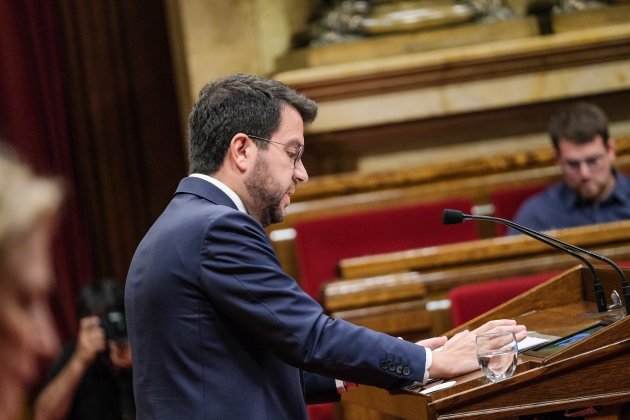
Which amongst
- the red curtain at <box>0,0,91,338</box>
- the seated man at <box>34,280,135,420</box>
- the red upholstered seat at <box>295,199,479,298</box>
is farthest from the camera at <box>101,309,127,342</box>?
the red curtain at <box>0,0,91,338</box>

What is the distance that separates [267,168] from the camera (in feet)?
6.71

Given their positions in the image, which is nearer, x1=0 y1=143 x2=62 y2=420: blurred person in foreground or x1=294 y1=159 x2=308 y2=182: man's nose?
x1=0 y1=143 x2=62 y2=420: blurred person in foreground

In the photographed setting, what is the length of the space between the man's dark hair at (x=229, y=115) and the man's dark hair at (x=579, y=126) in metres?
1.80

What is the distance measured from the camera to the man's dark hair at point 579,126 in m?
3.70

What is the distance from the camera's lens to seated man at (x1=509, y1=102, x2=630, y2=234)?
12.2ft

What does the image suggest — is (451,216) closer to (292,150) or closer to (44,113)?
(292,150)

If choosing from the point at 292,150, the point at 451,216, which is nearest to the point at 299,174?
the point at 292,150

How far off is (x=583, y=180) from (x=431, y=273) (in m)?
0.83

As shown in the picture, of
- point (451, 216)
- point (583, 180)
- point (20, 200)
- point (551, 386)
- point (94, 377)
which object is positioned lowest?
point (94, 377)

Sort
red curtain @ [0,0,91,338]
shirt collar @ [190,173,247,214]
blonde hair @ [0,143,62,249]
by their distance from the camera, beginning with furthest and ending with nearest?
1. red curtain @ [0,0,91,338]
2. shirt collar @ [190,173,247,214]
3. blonde hair @ [0,143,62,249]

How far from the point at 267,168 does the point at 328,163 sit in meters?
2.59

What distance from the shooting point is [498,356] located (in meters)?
1.84

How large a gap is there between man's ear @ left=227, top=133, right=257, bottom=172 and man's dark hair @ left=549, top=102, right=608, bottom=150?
1894mm

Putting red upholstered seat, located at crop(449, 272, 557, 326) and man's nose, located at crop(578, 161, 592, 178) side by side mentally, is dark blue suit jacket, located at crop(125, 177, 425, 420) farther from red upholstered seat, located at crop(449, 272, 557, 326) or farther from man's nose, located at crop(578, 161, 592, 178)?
man's nose, located at crop(578, 161, 592, 178)
